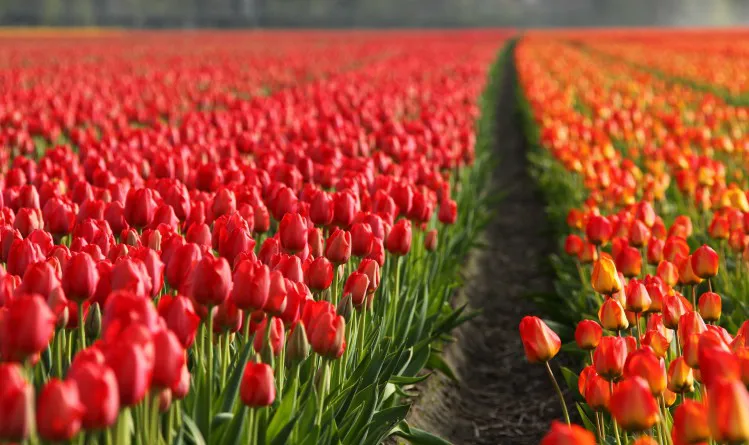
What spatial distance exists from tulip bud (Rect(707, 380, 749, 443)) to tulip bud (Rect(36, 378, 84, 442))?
3.38 ft

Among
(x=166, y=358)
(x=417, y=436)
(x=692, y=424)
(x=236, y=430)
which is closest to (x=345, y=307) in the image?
(x=417, y=436)

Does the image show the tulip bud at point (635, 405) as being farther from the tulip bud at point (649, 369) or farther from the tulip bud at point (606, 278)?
the tulip bud at point (606, 278)

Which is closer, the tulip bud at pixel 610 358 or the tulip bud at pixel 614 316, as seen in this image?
the tulip bud at pixel 610 358

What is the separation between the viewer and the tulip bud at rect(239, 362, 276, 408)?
197 cm

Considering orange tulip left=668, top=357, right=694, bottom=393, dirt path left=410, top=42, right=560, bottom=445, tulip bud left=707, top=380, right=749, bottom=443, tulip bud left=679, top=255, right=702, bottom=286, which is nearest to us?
tulip bud left=707, top=380, right=749, bottom=443

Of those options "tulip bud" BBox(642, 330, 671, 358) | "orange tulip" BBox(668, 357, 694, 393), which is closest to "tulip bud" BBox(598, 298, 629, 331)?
"tulip bud" BBox(642, 330, 671, 358)

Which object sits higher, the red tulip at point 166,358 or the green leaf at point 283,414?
the red tulip at point 166,358

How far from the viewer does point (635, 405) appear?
69.3 inches

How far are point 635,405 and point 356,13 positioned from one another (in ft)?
277

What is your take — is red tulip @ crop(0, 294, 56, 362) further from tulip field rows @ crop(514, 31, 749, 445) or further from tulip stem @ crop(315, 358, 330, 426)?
tulip field rows @ crop(514, 31, 749, 445)

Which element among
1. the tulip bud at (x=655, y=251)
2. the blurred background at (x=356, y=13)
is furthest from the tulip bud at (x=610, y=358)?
the blurred background at (x=356, y=13)

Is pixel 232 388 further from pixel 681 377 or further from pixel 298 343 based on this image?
pixel 681 377

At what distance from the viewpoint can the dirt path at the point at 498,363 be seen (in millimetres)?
3834

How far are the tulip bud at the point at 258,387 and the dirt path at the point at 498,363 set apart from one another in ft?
5.49
